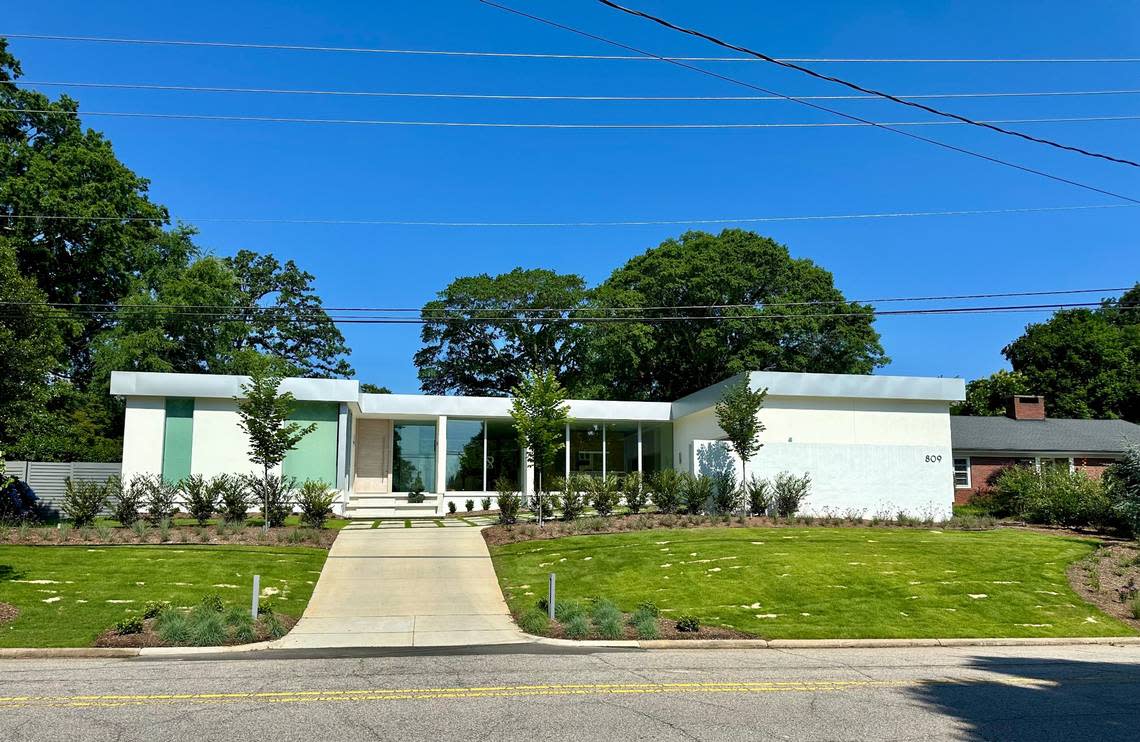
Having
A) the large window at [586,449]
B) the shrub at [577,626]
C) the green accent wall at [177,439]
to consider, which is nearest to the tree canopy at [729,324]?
the large window at [586,449]

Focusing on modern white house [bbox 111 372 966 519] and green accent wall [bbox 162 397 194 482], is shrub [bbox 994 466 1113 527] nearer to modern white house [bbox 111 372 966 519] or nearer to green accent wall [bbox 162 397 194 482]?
modern white house [bbox 111 372 966 519]

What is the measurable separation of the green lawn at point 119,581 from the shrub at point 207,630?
55.9 inches

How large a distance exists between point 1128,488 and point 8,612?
24495 mm

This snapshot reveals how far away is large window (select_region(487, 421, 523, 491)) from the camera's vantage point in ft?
110

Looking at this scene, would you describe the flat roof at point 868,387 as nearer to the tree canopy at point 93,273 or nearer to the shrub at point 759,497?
the shrub at point 759,497

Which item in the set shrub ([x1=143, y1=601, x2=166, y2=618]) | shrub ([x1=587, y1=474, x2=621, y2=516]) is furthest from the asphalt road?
shrub ([x1=587, y1=474, x2=621, y2=516])

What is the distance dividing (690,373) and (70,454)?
33287 millimetres

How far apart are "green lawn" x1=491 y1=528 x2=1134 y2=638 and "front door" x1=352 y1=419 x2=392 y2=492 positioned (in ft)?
44.2

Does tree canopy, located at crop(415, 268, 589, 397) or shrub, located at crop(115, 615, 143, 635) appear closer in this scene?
shrub, located at crop(115, 615, 143, 635)

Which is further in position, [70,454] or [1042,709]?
[70,454]

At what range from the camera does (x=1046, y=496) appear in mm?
26125

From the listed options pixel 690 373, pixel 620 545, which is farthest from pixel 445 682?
pixel 690 373

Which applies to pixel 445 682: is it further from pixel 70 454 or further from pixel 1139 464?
pixel 70 454

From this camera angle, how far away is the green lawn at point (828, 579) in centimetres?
1443
